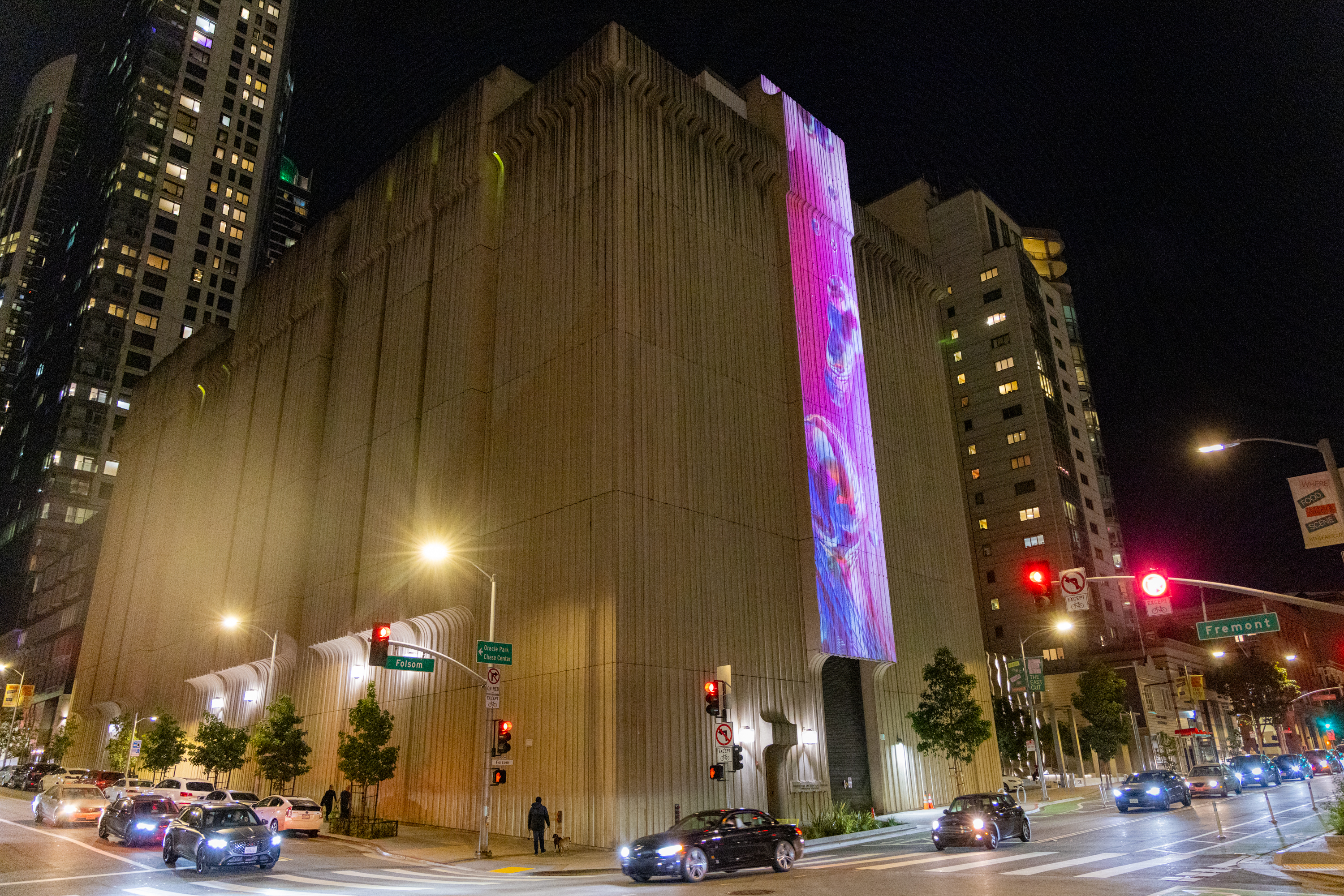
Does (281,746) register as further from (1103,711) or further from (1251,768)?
(1103,711)

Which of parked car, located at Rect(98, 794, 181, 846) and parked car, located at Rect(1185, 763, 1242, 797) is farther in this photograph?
parked car, located at Rect(1185, 763, 1242, 797)

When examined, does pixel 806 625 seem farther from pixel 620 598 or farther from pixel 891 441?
pixel 891 441

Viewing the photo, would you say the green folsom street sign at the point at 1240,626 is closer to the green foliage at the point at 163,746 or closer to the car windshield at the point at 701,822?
the car windshield at the point at 701,822

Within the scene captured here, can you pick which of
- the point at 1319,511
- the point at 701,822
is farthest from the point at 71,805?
the point at 1319,511

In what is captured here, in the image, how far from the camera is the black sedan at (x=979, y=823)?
2506 centimetres

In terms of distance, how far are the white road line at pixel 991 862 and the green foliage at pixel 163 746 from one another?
50.9m

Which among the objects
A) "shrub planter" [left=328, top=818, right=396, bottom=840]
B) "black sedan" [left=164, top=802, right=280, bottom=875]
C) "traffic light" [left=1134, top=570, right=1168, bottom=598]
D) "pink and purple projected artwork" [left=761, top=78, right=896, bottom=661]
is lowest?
"shrub planter" [left=328, top=818, right=396, bottom=840]

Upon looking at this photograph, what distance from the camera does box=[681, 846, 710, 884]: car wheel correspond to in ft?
67.0

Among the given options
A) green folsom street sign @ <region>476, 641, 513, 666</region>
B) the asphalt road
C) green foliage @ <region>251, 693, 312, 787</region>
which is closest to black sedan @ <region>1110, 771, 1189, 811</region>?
the asphalt road

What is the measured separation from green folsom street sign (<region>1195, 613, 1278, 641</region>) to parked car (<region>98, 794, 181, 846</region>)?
32.6m

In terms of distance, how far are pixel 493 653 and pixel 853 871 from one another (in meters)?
13.1

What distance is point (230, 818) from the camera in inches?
A: 912

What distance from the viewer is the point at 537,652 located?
3444 cm

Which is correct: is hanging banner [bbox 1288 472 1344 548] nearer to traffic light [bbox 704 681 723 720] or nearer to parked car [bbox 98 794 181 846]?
traffic light [bbox 704 681 723 720]
